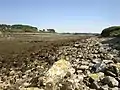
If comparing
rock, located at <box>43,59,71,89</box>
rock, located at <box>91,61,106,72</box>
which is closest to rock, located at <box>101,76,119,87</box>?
rock, located at <box>91,61,106,72</box>

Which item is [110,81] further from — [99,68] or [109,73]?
[99,68]

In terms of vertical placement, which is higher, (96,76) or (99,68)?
(99,68)

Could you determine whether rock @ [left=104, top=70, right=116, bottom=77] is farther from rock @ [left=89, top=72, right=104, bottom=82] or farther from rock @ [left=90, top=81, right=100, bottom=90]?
rock @ [left=90, top=81, right=100, bottom=90]

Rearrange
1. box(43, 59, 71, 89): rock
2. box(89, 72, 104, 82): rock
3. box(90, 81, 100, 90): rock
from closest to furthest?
1. box(43, 59, 71, 89): rock
2. box(90, 81, 100, 90): rock
3. box(89, 72, 104, 82): rock

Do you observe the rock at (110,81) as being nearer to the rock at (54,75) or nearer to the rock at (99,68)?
the rock at (99,68)

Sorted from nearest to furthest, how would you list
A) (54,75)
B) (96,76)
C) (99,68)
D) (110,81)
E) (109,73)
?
(110,81) < (54,75) < (96,76) < (109,73) < (99,68)

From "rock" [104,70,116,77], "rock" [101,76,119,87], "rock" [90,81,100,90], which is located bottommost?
"rock" [90,81,100,90]

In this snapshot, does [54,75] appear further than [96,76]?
No

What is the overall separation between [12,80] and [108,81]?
12.9 ft

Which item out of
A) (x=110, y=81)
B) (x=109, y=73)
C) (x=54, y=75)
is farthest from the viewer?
(x=109, y=73)

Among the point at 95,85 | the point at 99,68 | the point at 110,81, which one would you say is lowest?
the point at 95,85

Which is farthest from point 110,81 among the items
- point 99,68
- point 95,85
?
point 99,68

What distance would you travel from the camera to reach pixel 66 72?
8.96 m

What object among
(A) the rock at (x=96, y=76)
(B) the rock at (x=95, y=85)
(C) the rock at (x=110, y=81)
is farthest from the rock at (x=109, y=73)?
(B) the rock at (x=95, y=85)
